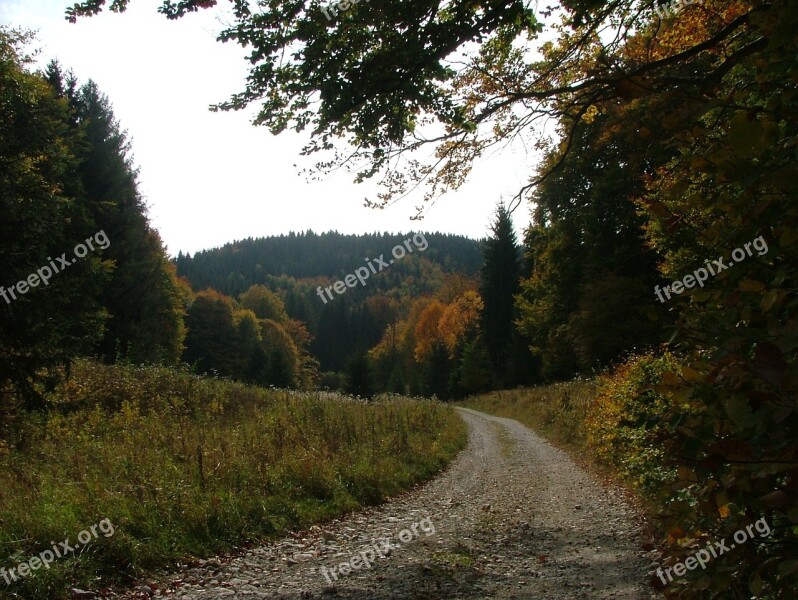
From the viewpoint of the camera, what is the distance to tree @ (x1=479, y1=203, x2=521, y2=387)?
51.8 metres

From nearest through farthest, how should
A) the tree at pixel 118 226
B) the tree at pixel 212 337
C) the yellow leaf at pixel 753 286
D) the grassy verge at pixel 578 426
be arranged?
the yellow leaf at pixel 753 286, the grassy verge at pixel 578 426, the tree at pixel 118 226, the tree at pixel 212 337

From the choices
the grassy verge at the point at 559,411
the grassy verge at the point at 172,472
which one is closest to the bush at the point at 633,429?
the grassy verge at the point at 559,411

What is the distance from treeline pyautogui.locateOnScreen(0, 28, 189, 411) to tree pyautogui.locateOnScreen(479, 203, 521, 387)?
30890 mm

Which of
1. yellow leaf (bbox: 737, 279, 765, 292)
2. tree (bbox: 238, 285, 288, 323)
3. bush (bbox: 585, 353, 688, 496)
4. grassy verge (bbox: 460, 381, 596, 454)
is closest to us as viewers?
yellow leaf (bbox: 737, 279, 765, 292)

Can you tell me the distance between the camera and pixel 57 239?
18.7 m

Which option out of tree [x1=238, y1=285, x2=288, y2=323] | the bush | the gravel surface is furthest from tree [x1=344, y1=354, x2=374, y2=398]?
tree [x1=238, y1=285, x2=288, y2=323]

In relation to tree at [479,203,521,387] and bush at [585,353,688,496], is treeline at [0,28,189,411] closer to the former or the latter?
bush at [585,353,688,496]

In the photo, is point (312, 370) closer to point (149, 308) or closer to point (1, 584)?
point (149, 308)

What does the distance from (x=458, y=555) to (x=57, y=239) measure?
59.8 feet

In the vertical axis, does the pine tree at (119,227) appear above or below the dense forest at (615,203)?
above

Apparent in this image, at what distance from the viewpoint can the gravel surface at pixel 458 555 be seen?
16.8 feet

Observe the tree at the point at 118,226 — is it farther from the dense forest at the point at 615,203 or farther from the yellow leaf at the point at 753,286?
the yellow leaf at the point at 753,286

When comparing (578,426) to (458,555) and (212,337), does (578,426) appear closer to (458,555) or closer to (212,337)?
(458,555)

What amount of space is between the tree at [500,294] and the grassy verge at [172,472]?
1486 inches
